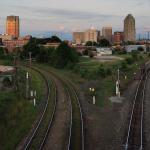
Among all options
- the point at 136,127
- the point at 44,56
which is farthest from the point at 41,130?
the point at 44,56

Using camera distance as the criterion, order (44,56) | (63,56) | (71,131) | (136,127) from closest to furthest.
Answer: (71,131) → (136,127) → (63,56) → (44,56)

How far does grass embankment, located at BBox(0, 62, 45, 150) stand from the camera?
77.8ft

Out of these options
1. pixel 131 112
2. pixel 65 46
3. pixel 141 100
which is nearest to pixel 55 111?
pixel 131 112

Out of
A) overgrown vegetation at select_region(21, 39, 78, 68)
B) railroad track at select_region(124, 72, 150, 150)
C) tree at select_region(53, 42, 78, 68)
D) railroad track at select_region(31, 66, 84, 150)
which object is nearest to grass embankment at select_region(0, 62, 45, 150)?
railroad track at select_region(31, 66, 84, 150)

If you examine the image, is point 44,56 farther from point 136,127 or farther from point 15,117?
point 136,127

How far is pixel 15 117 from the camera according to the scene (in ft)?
97.4

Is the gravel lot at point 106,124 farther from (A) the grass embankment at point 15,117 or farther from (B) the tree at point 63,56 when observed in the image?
(B) the tree at point 63,56

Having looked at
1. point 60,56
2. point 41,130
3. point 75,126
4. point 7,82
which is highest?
point 60,56

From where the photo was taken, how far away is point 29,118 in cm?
2917

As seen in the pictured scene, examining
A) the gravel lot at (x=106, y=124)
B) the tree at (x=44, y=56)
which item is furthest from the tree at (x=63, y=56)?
the gravel lot at (x=106, y=124)

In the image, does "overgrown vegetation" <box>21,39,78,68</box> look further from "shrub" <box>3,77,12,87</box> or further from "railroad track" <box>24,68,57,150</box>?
"railroad track" <box>24,68,57,150</box>

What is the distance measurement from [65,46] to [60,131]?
58.9 metres

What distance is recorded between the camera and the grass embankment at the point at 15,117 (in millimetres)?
23711

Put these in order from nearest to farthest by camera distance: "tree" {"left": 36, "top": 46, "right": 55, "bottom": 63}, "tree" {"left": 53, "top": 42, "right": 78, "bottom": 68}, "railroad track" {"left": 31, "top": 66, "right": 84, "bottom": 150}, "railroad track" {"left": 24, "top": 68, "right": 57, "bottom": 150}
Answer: "railroad track" {"left": 31, "top": 66, "right": 84, "bottom": 150} → "railroad track" {"left": 24, "top": 68, "right": 57, "bottom": 150} → "tree" {"left": 53, "top": 42, "right": 78, "bottom": 68} → "tree" {"left": 36, "top": 46, "right": 55, "bottom": 63}
